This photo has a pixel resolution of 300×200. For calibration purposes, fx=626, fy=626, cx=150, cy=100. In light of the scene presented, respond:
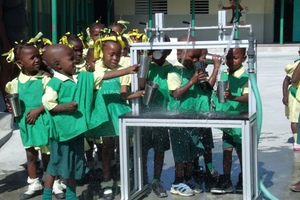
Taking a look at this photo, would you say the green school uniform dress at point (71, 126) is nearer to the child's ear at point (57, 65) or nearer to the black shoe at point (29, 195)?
the child's ear at point (57, 65)

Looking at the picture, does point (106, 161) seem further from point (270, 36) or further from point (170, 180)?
point (270, 36)

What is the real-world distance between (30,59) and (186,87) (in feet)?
4.00

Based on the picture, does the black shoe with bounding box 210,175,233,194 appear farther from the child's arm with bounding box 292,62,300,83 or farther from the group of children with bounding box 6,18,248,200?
the child's arm with bounding box 292,62,300,83

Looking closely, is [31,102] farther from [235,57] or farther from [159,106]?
[235,57]

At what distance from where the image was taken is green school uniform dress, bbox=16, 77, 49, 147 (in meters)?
4.73

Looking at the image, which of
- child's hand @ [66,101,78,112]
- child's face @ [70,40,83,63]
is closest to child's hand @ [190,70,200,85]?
child's hand @ [66,101,78,112]

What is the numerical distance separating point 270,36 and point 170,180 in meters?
19.3

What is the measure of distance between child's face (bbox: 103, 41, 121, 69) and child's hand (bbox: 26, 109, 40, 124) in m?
0.66

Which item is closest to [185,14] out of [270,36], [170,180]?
[270,36]

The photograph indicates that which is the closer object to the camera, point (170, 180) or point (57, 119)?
point (57, 119)

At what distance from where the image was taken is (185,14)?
23547 millimetres

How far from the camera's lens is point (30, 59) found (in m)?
4.80

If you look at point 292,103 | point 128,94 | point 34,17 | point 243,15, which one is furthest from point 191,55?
point 243,15

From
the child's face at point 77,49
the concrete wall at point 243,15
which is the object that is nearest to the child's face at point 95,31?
the child's face at point 77,49
